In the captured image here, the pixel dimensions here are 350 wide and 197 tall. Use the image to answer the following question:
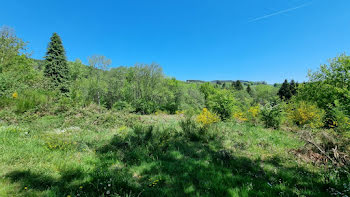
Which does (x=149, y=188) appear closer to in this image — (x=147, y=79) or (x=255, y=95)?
(x=147, y=79)

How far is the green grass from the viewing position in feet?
7.73

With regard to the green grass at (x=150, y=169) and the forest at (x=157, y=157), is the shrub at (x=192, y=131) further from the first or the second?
the green grass at (x=150, y=169)

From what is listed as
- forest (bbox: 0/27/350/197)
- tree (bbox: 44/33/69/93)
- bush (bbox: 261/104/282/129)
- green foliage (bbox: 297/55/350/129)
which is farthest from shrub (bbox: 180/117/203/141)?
tree (bbox: 44/33/69/93)

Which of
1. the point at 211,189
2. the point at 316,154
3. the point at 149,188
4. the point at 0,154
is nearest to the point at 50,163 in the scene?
the point at 0,154

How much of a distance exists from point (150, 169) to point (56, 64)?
28041 mm

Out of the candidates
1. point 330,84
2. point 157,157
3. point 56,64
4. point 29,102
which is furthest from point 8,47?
point 330,84

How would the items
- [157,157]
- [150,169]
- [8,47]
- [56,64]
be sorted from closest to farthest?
[150,169], [157,157], [8,47], [56,64]

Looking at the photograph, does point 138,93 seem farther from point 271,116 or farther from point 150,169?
point 150,169

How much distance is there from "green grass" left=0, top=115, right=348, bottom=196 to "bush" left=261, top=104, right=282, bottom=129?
3.49 metres

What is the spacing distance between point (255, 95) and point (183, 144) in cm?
7196

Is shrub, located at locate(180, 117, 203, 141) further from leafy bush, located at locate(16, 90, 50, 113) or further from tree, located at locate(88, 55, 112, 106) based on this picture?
tree, located at locate(88, 55, 112, 106)

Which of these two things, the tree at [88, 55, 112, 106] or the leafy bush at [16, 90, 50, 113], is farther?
the tree at [88, 55, 112, 106]

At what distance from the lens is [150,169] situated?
127 inches

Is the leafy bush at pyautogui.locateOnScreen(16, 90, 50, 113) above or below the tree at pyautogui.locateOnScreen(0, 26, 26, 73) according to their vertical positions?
below
